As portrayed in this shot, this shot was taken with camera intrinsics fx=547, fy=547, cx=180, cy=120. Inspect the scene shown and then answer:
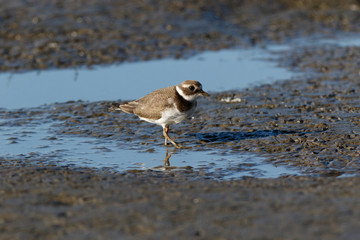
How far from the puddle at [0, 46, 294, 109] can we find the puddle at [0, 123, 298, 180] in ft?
8.54

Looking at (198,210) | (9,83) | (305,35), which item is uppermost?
(305,35)

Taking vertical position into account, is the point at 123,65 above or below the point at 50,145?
above

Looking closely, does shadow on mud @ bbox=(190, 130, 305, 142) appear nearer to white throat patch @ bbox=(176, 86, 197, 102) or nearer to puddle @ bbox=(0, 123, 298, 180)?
puddle @ bbox=(0, 123, 298, 180)

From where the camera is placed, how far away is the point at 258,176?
8.41 metres

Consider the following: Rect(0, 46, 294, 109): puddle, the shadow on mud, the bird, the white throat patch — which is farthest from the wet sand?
the white throat patch

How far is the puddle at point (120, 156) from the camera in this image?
8805 mm

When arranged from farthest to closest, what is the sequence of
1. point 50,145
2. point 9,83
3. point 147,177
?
point 9,83
point 50,145
point 147,177

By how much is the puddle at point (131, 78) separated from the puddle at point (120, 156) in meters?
2.60

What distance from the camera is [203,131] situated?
10.9 metres

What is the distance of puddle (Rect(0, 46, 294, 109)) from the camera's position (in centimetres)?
1345

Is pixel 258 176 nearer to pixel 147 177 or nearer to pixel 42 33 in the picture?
pixel 147 177

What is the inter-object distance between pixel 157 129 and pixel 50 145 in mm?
2198

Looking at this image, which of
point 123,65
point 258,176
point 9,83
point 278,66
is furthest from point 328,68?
point 9,83

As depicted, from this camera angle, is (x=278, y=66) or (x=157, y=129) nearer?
(x=157, y=129)
